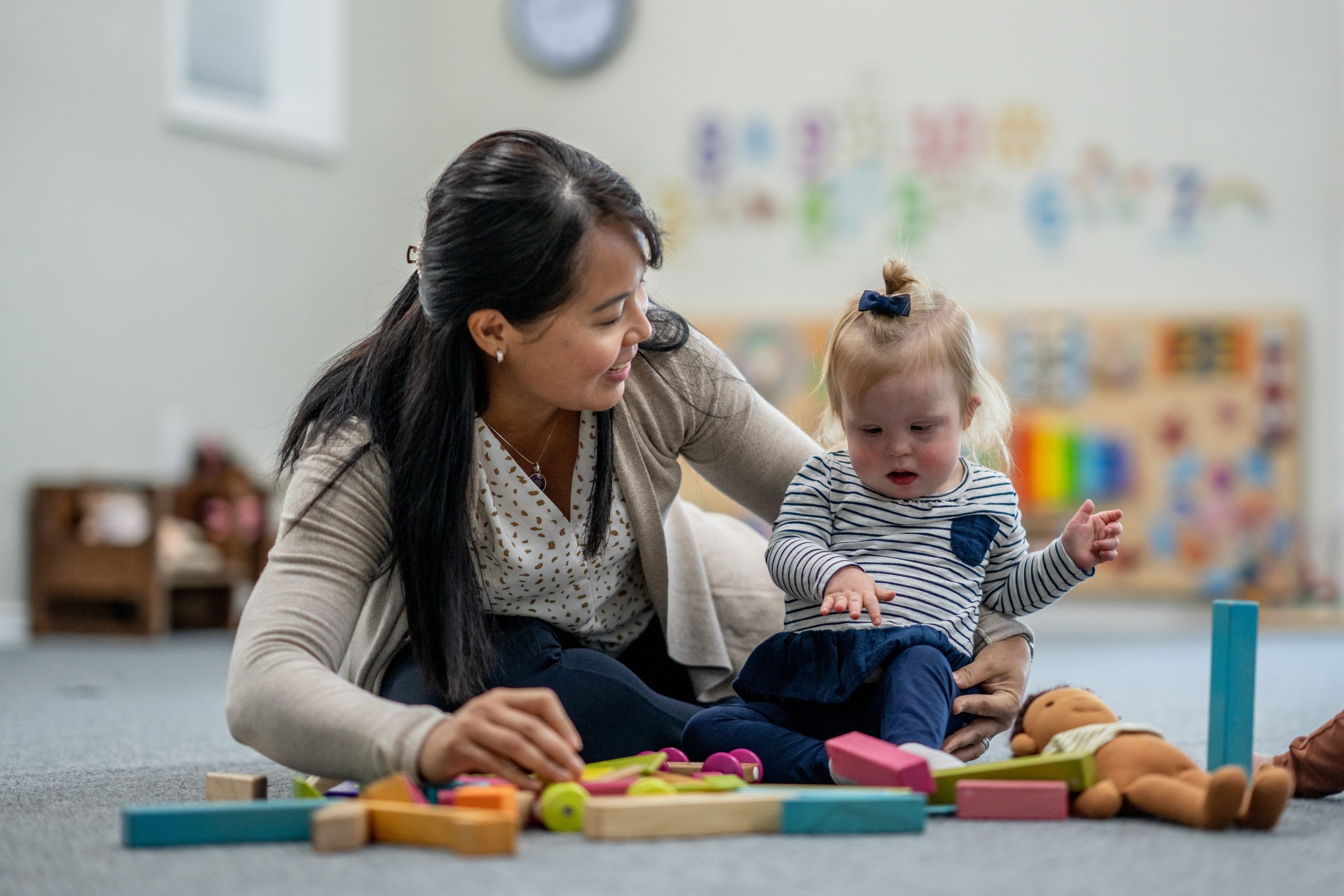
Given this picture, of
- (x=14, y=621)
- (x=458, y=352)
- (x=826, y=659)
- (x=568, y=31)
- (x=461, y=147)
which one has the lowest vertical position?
(x=14, y=621)

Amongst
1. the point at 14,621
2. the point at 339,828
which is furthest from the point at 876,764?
the point at 14,621

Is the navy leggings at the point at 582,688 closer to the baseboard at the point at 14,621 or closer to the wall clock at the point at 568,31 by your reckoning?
the baseboard at the point at 14,621

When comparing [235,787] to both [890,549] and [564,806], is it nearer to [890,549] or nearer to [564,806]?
[564,806]

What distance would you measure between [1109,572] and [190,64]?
2.92m

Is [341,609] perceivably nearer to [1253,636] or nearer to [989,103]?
[1253,636]

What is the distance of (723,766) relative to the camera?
1206 millimetres

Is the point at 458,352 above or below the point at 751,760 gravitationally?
above

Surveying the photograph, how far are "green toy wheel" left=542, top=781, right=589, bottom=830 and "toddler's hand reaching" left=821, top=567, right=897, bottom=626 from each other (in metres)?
0.26

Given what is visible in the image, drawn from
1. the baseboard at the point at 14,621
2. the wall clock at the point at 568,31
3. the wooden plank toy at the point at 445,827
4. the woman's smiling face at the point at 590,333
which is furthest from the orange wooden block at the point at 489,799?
the wall clock at the point at 568,31

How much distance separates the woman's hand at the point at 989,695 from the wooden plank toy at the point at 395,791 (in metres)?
0.49

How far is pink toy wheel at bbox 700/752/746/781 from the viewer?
1202 millimetres

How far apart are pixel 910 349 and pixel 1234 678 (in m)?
0.42

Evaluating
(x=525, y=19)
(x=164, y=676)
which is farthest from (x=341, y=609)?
Result: (x=525, y=19)

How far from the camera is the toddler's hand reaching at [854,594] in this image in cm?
115
